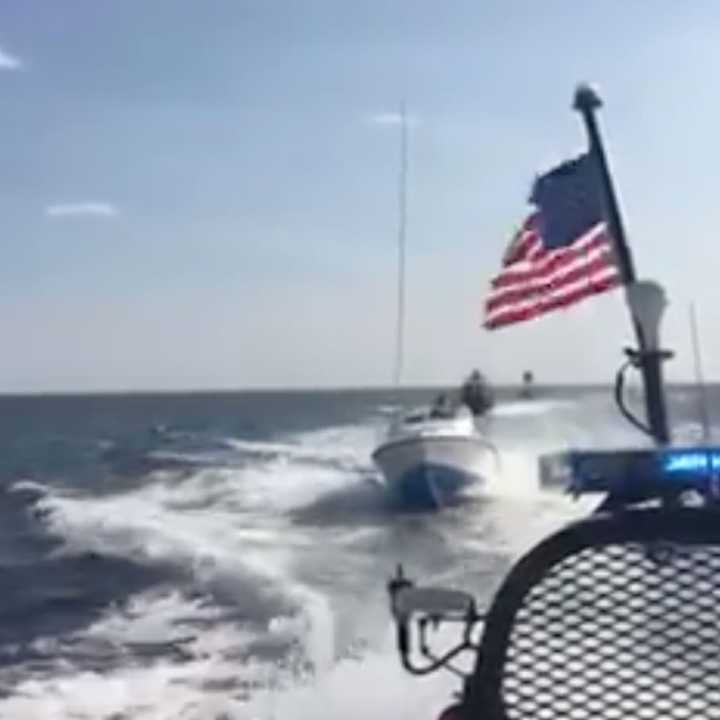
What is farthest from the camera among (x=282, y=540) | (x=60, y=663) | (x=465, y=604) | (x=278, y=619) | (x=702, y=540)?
(x=282, y=540)

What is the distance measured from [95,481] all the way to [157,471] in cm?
222

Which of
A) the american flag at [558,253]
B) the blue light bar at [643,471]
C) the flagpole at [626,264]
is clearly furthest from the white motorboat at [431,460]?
the blue light bar at [643,471]

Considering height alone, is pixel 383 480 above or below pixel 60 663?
above

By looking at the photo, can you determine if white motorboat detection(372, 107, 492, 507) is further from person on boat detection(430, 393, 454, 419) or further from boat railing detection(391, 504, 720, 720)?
boat railing detection(391, 504, 720, 720)

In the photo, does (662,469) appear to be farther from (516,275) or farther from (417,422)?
(417,422)

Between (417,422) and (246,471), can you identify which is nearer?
(417,422)

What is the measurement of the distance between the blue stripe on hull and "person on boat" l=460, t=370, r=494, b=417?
6.13 metres

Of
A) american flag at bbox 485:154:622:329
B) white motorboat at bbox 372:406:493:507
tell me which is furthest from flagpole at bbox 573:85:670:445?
white motorboat at bbox 372:406:493:507

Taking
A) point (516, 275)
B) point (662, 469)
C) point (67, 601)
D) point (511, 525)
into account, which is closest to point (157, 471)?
point (511, 525)

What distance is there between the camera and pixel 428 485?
38938 millimetres

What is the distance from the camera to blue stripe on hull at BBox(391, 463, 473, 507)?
38.8 metres

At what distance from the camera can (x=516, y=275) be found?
5.96m

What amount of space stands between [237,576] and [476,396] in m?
20.6

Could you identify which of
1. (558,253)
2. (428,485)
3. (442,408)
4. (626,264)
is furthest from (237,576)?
(626,264)
